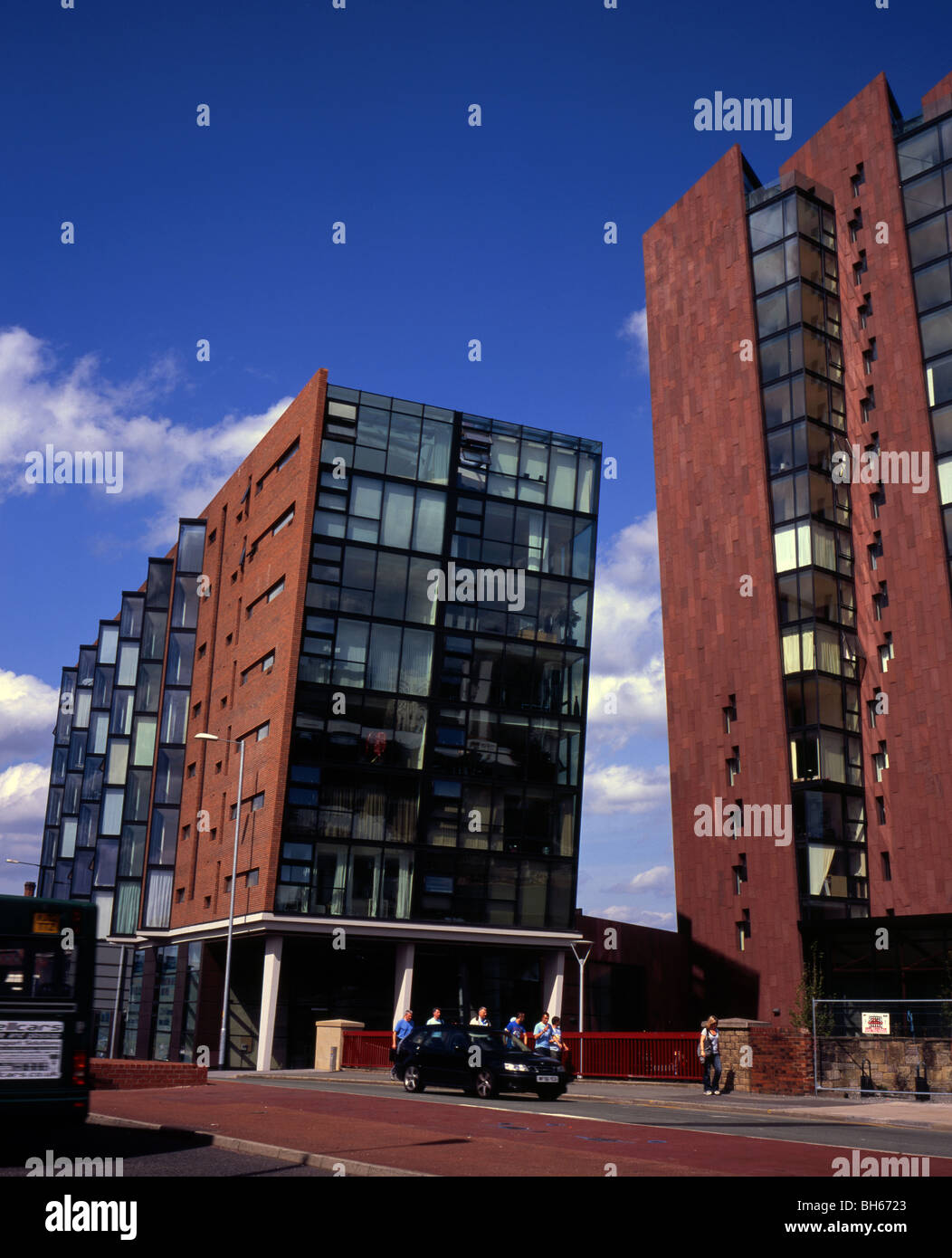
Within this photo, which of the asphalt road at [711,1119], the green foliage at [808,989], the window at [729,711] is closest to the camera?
the asphalt road at [711,1119]

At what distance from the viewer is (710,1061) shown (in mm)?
27094

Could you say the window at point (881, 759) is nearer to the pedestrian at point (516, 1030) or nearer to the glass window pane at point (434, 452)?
the glass window pane at point (434, 452)

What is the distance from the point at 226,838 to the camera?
50.4 metres

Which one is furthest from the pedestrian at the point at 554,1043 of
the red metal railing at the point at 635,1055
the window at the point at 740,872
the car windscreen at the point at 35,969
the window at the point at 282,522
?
the window at the point at 282,522

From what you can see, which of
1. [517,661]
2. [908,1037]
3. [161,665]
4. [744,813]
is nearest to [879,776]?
[744,813]

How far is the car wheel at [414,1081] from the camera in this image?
1008 inches

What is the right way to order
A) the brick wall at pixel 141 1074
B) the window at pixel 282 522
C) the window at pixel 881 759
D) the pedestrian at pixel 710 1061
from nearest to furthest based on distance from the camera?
the brick wall at pixel 141 1074 → the pedestrian at pixel 710 1061 → the window at pixel 881 759 → the window at pixel 282 522

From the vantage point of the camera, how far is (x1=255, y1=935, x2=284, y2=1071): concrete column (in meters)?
44.4

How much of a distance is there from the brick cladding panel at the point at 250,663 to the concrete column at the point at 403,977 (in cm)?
551

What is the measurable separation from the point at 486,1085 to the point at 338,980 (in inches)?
996

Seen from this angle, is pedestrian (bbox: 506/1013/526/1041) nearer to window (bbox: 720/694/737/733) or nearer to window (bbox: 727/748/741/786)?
window (bbox: 727/748/741/786)

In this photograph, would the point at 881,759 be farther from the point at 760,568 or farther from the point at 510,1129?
the point at 510,1129

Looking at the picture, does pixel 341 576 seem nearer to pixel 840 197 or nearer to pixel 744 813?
pixel 744 813

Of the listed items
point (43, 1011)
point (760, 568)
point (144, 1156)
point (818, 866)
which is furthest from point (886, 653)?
point (43, 1011)
